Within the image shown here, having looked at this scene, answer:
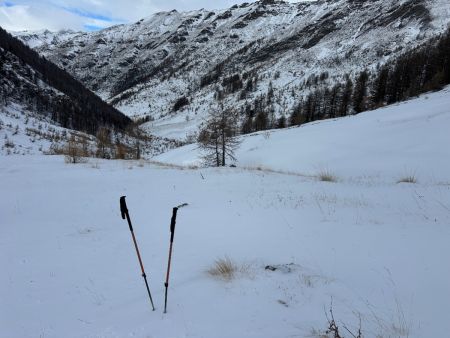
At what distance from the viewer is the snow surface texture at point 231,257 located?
250 cm

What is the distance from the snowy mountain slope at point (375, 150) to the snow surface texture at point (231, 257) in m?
5.83

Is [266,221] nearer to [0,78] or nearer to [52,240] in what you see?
[52,240]

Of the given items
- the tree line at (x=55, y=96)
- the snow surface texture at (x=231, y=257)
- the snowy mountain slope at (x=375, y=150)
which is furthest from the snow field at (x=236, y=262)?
the tree line at (x=55, y=96)

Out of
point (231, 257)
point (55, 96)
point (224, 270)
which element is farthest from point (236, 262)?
point (55, 96)

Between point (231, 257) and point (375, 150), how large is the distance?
1503cm

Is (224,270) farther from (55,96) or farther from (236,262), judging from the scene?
(55,96)

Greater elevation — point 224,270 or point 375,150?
point 375,150

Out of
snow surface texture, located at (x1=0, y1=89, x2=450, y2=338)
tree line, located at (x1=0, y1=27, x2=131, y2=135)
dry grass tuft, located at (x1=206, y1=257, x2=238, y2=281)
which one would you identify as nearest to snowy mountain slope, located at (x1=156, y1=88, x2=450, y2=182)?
snow surface texture, located at (x1=0, y1=89, x2=450, y2=338)

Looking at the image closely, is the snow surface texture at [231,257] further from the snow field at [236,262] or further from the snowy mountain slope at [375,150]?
the snowy mountain slope at [375,150]

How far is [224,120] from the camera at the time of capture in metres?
20.8

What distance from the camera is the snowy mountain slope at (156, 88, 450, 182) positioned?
12444 millimetres

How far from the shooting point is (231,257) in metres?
3.82

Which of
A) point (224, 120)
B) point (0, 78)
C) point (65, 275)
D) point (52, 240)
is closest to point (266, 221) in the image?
point (65, 275)

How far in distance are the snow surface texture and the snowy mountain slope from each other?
5830 mm
